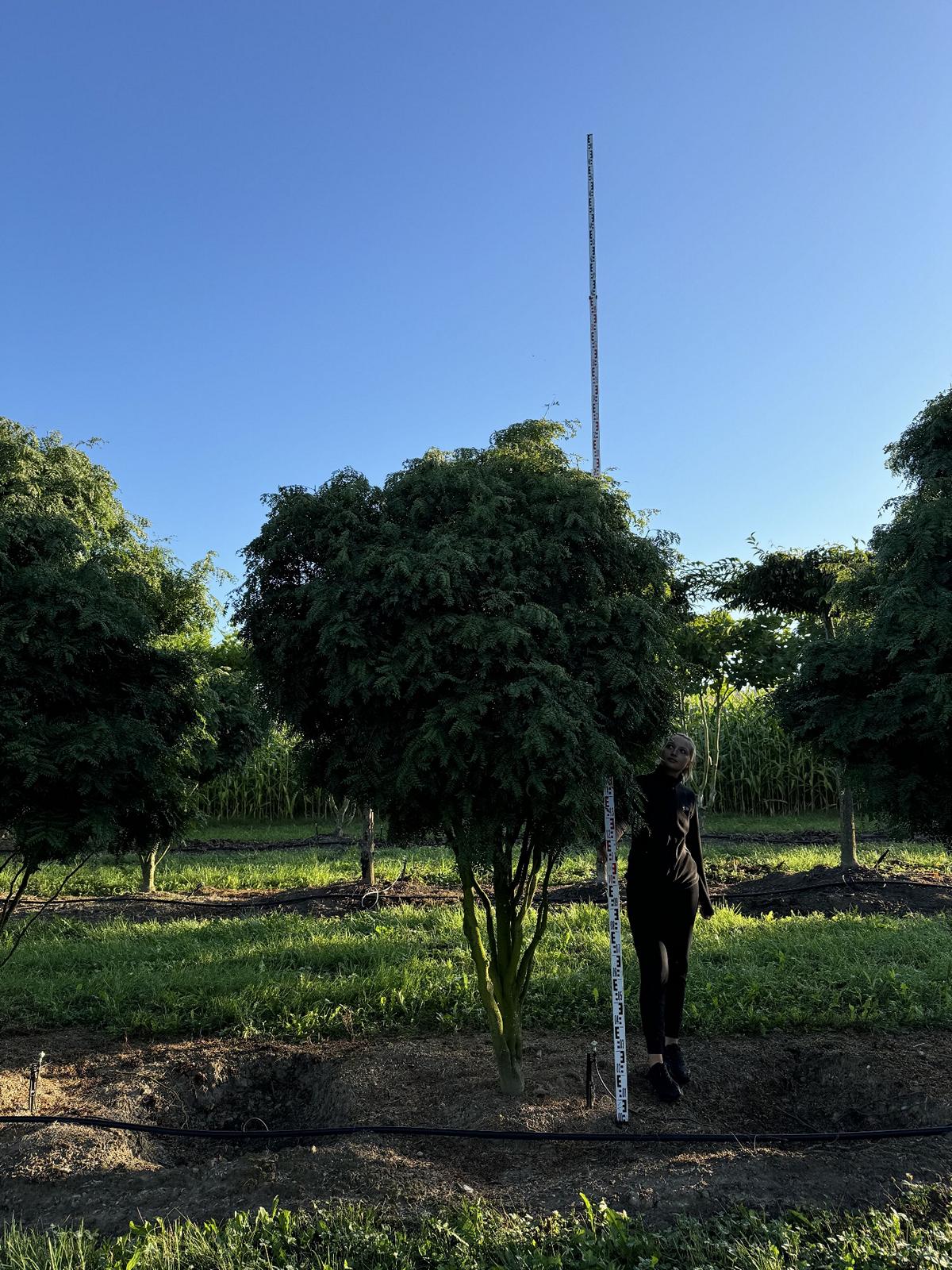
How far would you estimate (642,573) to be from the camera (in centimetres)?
495

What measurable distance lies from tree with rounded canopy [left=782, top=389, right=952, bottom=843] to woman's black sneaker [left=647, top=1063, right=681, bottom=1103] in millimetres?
2177

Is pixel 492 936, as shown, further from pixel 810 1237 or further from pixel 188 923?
pixel 188 923

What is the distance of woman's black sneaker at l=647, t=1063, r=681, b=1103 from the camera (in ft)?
16.3

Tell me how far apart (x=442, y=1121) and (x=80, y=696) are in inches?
124

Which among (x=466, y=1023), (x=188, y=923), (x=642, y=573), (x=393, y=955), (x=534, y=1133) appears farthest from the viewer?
(x=188, y=923)

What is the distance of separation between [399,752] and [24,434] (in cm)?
541

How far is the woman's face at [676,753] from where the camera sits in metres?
5.16

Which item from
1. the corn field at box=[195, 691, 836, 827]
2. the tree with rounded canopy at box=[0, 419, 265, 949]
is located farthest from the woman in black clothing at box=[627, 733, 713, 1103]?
the corn field at box=[195, 691, 836, 827]

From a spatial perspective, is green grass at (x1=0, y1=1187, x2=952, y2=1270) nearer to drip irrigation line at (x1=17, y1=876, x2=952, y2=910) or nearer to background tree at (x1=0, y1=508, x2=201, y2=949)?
background tree at (x1=0, y1=508, x2=201, y2=949)

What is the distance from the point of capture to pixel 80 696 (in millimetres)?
5410

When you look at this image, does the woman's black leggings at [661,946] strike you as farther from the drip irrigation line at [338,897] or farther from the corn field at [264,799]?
the corn field at [264,799]

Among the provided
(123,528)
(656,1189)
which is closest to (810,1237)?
(656,1189)

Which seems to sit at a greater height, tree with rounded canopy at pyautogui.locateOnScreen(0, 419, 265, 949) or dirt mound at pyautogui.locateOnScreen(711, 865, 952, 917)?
tree with rounded canopy at pyautogui.locateOnScreen(0, 419, 265, 949)

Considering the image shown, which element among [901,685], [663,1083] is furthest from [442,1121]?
[901,685]
